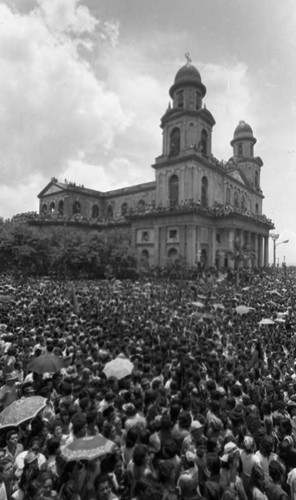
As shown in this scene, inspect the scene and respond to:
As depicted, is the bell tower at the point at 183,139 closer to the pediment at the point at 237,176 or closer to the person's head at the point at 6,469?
the pediment at the point at 237,176

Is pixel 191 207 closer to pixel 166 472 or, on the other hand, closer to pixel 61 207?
pixel 61 207

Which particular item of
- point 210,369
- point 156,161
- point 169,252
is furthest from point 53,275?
point 210,369

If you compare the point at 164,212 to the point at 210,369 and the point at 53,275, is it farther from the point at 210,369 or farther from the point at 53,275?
the point at 210,369

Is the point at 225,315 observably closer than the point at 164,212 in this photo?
Yes

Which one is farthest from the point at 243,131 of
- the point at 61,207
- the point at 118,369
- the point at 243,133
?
the point at 118,369

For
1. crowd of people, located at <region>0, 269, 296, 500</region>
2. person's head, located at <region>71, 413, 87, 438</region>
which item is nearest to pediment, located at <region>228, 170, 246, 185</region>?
crowd of people, located at <region>0, 269, 296, 500</region>
